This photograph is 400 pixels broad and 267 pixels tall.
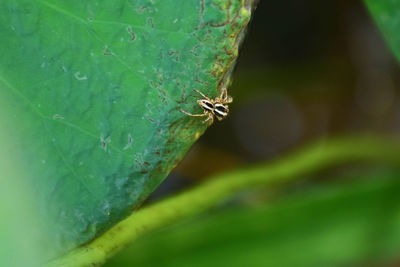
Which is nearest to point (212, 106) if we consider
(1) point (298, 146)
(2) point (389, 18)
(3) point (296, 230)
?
(2) point (389, 18)

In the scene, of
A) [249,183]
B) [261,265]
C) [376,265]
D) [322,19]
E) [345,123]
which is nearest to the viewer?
[249,183]

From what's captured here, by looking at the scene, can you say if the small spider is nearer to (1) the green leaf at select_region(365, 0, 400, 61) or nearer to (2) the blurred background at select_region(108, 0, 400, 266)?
(1) the green leaf at select_region(365, 0, 400, 61)

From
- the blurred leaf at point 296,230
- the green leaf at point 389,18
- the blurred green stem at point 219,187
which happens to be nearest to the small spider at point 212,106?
the blurred green stem at point 219,187

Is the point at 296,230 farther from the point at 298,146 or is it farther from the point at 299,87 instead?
the point at 299,87

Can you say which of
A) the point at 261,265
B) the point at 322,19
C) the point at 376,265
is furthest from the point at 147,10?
the point at 322,19

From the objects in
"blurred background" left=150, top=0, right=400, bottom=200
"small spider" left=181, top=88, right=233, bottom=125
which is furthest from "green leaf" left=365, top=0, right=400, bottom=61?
"blurred background" left=150, top=0, right=400, bottom=200

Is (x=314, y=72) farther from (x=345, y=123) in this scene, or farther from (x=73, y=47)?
(x=73, y=47)

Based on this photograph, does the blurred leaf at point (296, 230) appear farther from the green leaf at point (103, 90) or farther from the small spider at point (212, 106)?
the green leaf at point (103, 90)
